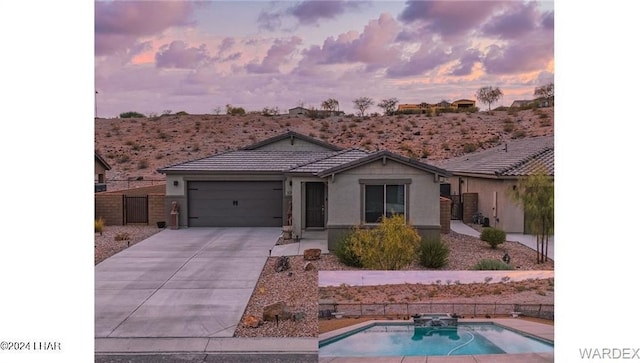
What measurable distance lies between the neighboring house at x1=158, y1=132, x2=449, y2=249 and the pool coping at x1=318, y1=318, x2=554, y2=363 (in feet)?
27.5

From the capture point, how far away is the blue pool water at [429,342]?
6547 millimetres

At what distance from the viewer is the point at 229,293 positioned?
11.0 metres

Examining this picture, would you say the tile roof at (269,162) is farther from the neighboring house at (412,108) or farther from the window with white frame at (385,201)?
the neighboring house at (412,108)

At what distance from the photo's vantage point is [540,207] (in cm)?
1255

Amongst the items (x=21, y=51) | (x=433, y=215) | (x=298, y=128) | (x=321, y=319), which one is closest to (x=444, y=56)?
(x=433, y=215)

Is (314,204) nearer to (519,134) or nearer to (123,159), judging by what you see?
(519,134)

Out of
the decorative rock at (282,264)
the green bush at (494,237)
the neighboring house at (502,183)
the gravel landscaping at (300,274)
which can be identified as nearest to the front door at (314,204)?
the gravel landscaping at (300,274)

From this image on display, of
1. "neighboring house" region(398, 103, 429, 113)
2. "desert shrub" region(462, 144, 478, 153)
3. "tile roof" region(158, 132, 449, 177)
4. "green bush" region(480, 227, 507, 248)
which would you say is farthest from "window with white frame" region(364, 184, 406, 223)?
"neighboring house" region(398, 103, 429, 113)

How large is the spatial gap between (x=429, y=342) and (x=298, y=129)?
54912 millimetres

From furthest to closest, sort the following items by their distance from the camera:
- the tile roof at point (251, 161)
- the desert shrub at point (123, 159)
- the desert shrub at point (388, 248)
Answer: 1. the desert shrub at point (123, 159)
2. the tile roof at point (251, 161)
3. the desert shrub at point (388, 248)

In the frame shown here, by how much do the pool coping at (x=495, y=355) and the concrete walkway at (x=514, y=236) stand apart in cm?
712

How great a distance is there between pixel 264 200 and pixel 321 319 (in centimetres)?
1463

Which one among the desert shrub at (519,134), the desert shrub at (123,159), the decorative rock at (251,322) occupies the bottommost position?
the decorative rock at (251,322)

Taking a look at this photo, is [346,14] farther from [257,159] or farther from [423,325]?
[257,159]
